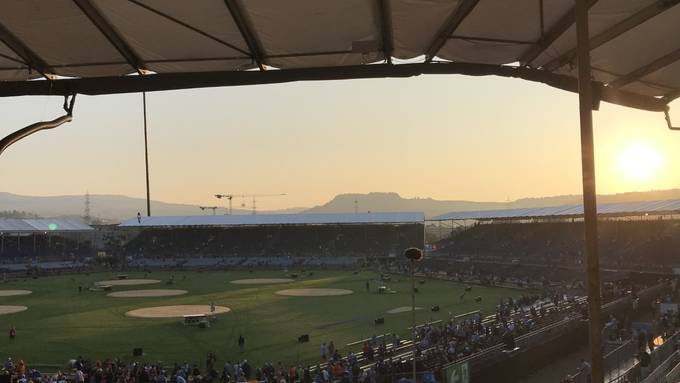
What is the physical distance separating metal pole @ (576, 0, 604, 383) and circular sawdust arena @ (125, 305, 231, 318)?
1421 inches

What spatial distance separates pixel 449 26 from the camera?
17.2 feet

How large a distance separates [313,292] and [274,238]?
47270 millimetres

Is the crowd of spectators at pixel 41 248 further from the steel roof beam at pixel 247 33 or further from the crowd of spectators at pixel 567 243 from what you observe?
the steel roof beam at pixel 247 33

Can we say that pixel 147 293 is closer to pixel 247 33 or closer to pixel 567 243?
pixel 567 243


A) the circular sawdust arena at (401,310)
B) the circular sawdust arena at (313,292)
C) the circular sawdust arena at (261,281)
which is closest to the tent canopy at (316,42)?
the circular sawdust arena at (401,310)

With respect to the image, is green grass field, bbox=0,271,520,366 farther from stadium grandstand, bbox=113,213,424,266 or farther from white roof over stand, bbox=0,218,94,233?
white roof over stand, bbox=0,218,94,233

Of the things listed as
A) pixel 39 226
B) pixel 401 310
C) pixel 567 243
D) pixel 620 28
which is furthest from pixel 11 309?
pixel 39 226

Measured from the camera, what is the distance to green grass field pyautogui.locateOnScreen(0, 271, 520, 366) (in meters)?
28.5

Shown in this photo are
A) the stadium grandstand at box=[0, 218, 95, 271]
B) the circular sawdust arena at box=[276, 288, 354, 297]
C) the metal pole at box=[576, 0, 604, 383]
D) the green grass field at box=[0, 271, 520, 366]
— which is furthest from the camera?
the stadium grandstand at box=[0, 218, 95, 271]

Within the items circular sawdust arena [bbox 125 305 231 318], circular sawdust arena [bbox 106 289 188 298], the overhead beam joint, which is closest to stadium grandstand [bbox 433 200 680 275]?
circular sawdust arena [bbox 125 305 231 318]

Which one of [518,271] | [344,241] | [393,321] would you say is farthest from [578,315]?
[344,241]

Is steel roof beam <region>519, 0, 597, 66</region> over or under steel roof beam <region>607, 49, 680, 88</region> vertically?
over

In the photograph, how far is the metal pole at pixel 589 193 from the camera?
4.36 meters

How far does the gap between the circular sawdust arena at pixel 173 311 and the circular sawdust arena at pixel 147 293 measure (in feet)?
26.1
